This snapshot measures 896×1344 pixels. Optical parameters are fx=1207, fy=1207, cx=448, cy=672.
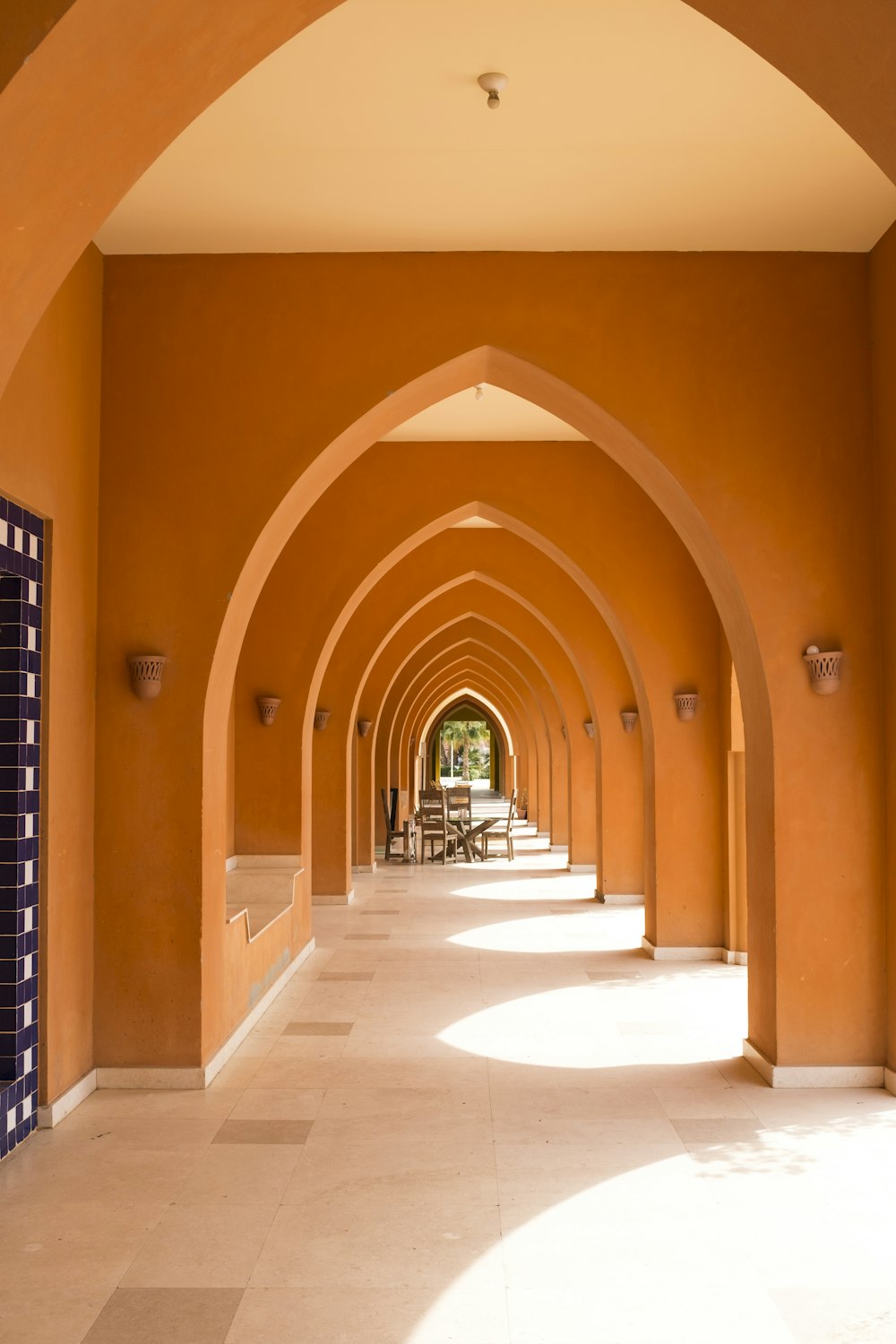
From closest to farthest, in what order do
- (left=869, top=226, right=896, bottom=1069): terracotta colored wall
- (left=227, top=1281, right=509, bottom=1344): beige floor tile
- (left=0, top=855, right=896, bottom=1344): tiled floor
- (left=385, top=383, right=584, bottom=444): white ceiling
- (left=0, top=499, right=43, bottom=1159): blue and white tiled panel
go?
(left=227, top=1281, right=509, bottom=1344): beige floor tile, (left=0, top=855, right=896, bottom=1344): tiled floor, (left=0, top=499, right=43, bottom=1159): blue and white tiled panel, (left=869, top=226, right=896, bottom=1069): terracotta colored wall, (left=385, top=383, right=584, bottom=444): white ceiling

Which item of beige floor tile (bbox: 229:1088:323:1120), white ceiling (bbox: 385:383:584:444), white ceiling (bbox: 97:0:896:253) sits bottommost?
beige floor tile (bbox: 229:1088:323:1120)

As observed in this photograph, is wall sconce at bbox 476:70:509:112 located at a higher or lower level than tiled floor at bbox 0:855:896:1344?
higher

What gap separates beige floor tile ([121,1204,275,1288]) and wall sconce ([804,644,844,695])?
3540 mm

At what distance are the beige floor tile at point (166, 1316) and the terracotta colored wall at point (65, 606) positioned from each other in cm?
186

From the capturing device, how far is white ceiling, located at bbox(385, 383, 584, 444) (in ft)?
29.0

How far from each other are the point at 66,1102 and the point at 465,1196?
208cm

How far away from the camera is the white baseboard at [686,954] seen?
367 inches

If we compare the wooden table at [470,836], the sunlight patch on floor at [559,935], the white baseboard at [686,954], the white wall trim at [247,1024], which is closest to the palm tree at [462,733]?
the wooden table at [470,836]

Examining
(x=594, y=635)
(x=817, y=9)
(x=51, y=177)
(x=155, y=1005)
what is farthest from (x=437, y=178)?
(x=594, y=635)

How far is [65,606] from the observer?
5652mm

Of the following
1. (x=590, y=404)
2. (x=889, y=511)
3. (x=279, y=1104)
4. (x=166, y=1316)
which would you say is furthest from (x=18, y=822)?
(x=889, y=511)

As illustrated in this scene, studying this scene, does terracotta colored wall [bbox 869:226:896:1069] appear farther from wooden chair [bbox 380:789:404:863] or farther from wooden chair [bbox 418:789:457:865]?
wooden chair [bbox 380:789:404:863]

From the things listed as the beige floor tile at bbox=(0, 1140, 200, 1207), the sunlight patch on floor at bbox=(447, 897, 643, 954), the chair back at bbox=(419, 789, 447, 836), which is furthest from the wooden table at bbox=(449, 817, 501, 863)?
the beige floor tile at bbox=(0, 1140, 200, 1207)

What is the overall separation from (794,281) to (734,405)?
0.72 metres
